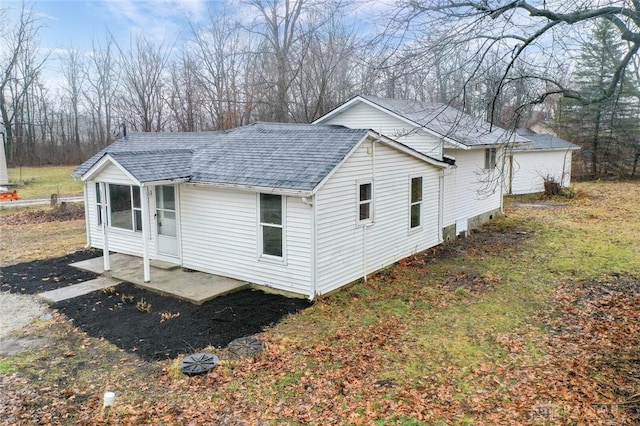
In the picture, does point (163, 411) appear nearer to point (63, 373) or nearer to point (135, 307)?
point (63, 373)

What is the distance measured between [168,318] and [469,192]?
11.5m

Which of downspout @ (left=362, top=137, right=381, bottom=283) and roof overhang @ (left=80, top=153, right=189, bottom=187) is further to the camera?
downspout @ (left=362, top=137, right=381, bottom=283)

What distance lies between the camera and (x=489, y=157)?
58.1 ft

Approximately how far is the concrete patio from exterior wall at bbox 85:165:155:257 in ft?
1.29

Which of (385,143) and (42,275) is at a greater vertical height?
(385,143)

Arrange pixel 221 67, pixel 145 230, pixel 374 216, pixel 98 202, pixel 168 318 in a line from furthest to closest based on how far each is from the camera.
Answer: pixel 221 67
pixel 98 202
pixel 374 216
pixel 145 230
pixel 168 318

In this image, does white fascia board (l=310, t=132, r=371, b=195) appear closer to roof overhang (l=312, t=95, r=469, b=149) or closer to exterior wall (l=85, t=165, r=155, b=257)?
roof overhang (l=312, t=95, r=469, b=149)

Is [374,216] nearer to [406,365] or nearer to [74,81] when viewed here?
[406,365]

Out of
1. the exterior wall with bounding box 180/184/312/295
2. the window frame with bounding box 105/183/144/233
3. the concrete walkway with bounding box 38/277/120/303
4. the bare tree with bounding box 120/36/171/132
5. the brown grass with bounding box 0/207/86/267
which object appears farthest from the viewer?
the bare tree with bounding box 120/36/171/132

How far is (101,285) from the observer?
10.2 metres

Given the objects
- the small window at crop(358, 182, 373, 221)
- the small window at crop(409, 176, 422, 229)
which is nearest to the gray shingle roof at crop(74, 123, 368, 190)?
the small window at crop(358, 182, 373, 221)

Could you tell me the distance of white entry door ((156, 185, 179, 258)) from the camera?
37.1 ft

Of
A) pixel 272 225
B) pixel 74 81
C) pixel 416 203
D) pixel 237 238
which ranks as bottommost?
pixel 237 238

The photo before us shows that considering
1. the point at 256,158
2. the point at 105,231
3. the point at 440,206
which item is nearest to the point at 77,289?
the point at 105,231
